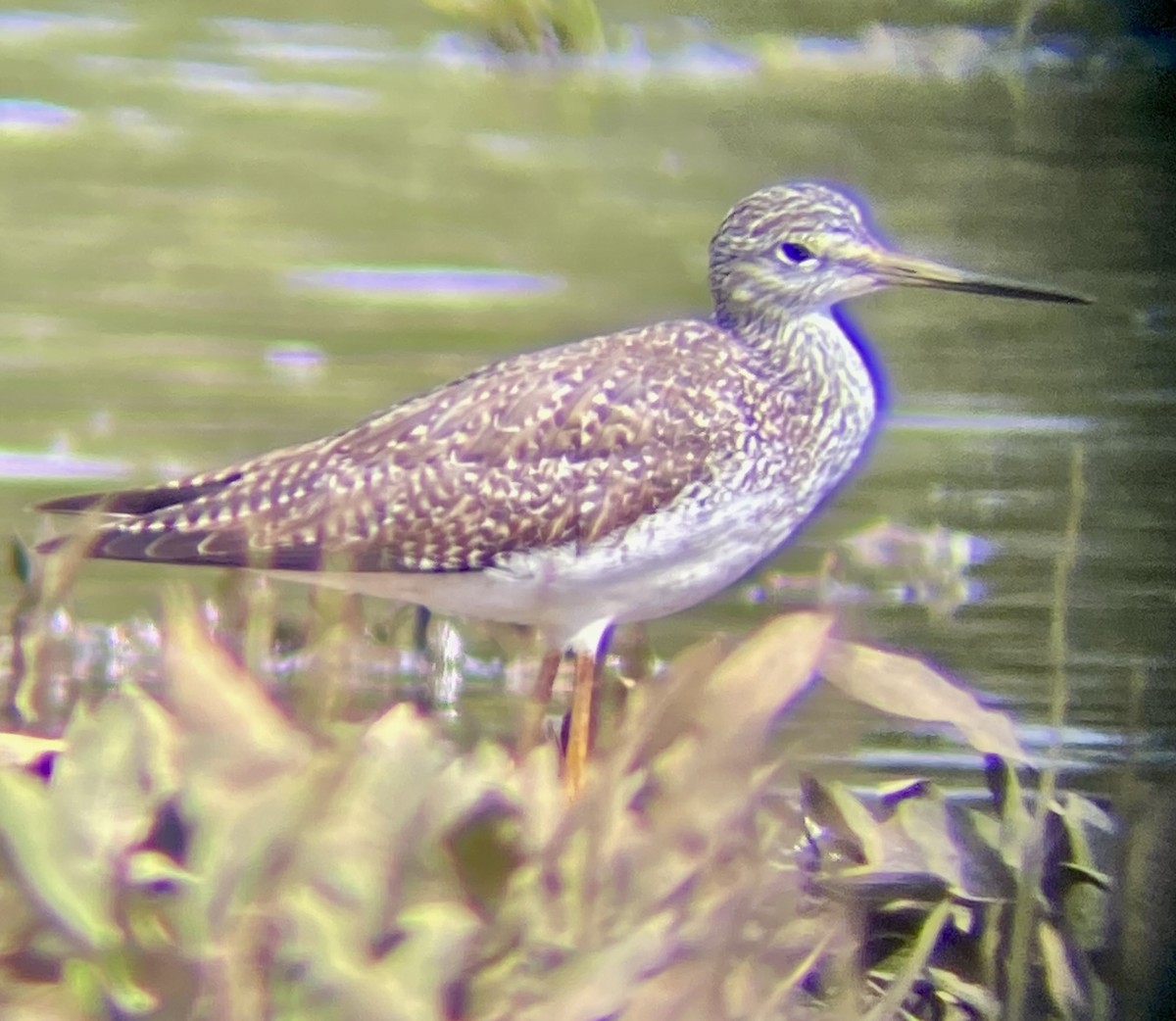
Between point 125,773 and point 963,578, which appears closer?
point 125,773

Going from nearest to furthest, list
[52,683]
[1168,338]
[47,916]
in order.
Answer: [47,916] < [52,683] < [1168,338]

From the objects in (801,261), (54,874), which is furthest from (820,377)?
(54,874)

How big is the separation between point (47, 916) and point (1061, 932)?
0.88 meters

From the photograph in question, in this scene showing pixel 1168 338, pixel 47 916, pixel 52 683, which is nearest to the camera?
pixel 47 916

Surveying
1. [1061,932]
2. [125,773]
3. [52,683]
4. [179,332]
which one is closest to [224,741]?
[125,773]

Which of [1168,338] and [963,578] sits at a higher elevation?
[1168,338]

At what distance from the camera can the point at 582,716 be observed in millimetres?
1216

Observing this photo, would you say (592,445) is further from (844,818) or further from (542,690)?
(844,818)

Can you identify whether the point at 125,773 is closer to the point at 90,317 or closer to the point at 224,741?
the point at 224,741

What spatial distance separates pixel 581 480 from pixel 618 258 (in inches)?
8.7

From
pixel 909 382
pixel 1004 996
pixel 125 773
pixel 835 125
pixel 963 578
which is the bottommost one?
pixel 1004 996

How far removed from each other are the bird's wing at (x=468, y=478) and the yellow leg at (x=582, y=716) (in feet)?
0.40

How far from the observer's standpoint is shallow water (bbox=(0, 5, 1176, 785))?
4.04 feet

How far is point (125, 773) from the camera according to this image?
0.94m
